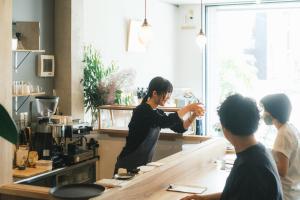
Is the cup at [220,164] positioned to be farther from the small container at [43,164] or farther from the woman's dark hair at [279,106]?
the small container at [43,164]

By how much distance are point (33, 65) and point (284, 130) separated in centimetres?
312

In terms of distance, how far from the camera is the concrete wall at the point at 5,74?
11.4 ft

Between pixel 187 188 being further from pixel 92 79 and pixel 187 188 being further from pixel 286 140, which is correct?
pixel 92 79

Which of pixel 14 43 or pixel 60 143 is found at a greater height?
pixel 14 43

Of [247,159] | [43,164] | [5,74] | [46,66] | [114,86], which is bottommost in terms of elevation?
[43,164]

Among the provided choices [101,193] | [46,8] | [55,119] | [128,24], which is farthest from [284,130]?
[128,24]

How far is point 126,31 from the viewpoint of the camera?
6828mm

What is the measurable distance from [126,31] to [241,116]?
528 cm

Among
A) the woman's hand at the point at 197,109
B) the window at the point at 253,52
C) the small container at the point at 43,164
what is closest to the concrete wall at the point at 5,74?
the small container at the point at 43,164

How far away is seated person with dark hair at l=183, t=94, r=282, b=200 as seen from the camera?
1.64 meters

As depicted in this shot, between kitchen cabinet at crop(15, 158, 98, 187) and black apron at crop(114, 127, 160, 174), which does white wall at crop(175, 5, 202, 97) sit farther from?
black apron at crop(114, 127, 160, 174)

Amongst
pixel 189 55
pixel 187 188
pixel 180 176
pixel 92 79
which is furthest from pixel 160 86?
pixel 189 55

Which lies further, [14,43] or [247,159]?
[14,43]

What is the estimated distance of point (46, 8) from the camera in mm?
5109
